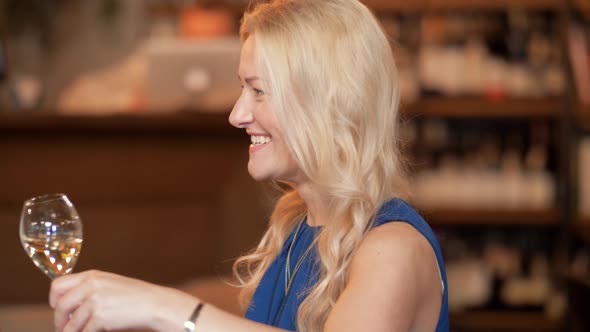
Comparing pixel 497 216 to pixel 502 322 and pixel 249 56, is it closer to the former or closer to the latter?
pixel 502 322

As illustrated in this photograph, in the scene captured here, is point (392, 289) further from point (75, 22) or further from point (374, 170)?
point (75, 22)

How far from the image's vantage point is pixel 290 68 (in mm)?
1328

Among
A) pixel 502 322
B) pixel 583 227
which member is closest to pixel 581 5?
pixel 583 227

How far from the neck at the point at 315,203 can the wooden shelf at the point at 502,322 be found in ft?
10.3

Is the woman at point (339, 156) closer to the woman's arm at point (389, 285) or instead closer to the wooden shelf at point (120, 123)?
the woman's arm at point (389, 285)

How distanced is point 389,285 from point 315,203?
34cm

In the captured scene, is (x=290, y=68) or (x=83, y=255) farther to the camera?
(x=83, y=255)

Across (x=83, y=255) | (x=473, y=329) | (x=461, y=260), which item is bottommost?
(x=473, y=329)

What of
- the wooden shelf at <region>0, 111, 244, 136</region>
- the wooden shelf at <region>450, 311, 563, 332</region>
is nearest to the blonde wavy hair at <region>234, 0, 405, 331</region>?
the wooden shelf at <region>0, 111, 244, 136</region>

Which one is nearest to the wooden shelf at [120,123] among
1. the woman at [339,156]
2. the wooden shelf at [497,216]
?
the wooden shelf at [497,216]

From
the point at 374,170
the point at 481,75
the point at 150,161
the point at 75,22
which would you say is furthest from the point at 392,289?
the point at 75,22

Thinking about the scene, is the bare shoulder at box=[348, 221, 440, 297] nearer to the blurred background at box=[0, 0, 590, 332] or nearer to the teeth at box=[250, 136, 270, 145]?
the teeth at box=[250, 136, 270, 145]

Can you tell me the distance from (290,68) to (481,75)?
11.1ft

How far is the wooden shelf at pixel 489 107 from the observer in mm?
4547
